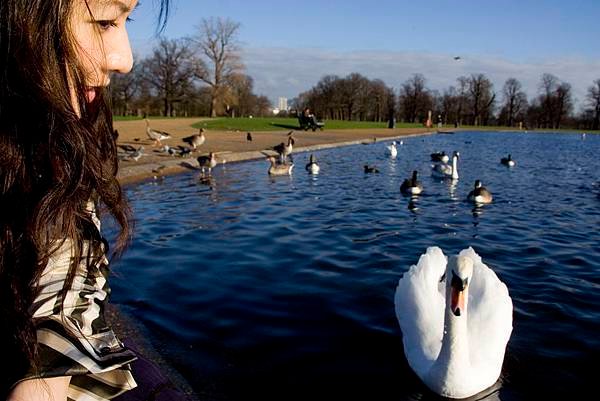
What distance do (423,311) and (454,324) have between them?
680mm

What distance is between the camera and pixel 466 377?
4.27 m

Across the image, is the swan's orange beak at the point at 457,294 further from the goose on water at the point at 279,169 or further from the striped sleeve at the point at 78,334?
the goose on water at the point at 279,169

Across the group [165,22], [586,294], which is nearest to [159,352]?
[165,22]

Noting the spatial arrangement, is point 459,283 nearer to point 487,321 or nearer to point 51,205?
point 487,321

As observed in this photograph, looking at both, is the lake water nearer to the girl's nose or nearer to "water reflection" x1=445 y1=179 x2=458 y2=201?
"water reflection" x1=445 y1=179 x2=458 y2=201

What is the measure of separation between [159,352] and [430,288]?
9.10 feet

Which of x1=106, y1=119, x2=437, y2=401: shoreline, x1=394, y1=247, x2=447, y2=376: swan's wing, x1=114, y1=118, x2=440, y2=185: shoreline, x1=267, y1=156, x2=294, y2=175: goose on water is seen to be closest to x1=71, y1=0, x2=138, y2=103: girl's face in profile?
x1=106, y1=119, x2=437, y2=401: shoreline

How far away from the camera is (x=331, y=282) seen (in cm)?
710

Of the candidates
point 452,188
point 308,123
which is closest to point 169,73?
point 308,123

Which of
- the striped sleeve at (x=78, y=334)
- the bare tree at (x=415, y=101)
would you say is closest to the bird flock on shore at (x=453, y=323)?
the striped sleeve at (x=78, y=334)

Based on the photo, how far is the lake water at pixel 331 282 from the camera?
4.75 metres

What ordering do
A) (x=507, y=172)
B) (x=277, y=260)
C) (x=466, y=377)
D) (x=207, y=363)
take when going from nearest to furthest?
1. (x=466, y=377)
2. (x=207, y=363)
3. (x=277, y=260)
4. (x=507, y=172)

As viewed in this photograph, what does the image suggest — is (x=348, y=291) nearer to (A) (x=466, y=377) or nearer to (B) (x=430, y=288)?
(B) (x=430, y=288)

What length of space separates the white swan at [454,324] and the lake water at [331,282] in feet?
0.85
